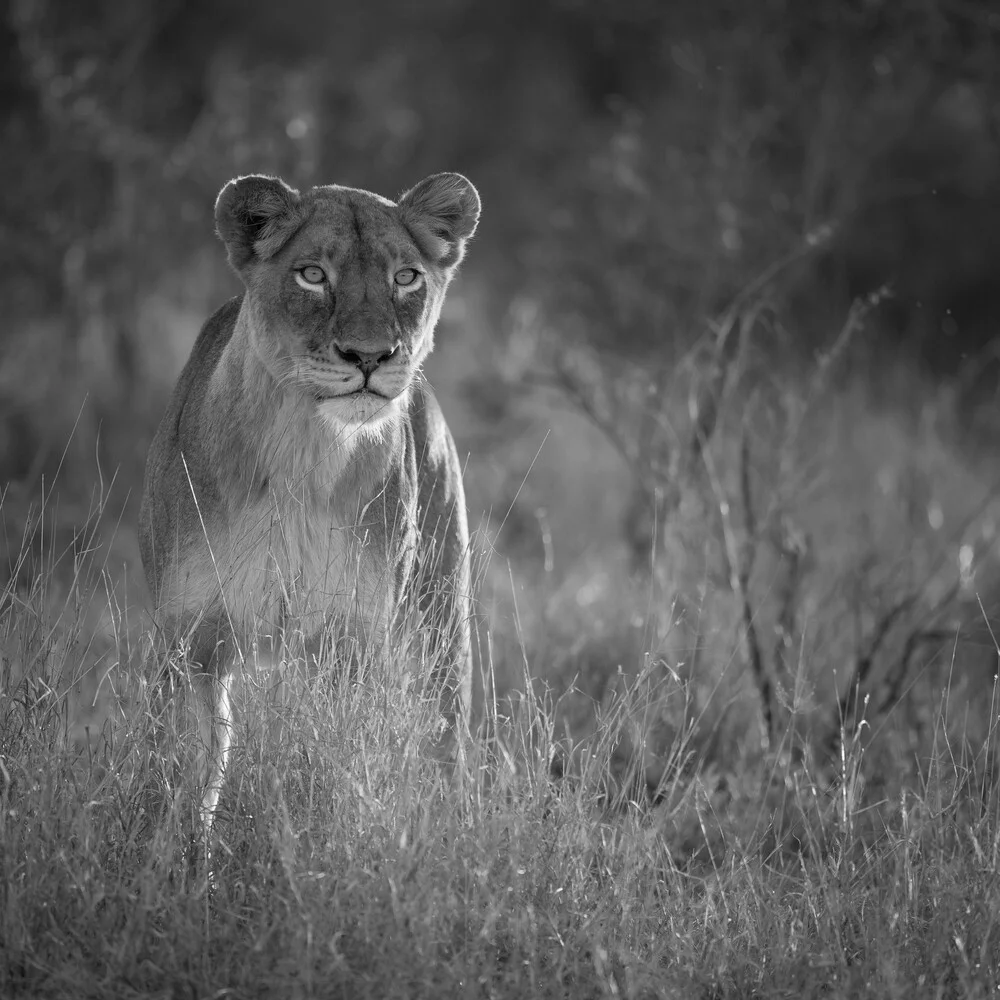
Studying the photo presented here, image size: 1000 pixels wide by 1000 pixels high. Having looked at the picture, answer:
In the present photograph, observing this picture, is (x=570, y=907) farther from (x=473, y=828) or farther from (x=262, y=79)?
(x=262, y=79)

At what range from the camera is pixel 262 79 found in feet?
34.3

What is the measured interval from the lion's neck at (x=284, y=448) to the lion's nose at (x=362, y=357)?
0.24 meters

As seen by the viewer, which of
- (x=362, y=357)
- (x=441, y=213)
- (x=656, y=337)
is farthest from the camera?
(x=656, y=337)

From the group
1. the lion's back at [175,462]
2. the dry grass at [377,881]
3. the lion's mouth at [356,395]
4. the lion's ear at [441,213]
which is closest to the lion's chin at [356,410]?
the lion's mouth at [356,395]

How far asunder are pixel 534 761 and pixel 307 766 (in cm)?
77

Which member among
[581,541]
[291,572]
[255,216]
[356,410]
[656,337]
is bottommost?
[581,541]

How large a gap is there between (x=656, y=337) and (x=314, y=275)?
4756mm

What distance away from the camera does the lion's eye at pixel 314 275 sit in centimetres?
379

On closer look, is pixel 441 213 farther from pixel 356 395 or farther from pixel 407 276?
pixel 356 395

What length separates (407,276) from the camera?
3914mm

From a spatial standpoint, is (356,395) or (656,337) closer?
(356,395)

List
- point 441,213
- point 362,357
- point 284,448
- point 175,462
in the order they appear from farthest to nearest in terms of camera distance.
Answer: point 441,213, point 175,462, point 284,448, point 362,357

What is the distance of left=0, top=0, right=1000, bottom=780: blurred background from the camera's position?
5.47m

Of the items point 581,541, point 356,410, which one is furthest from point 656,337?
point 356,410
